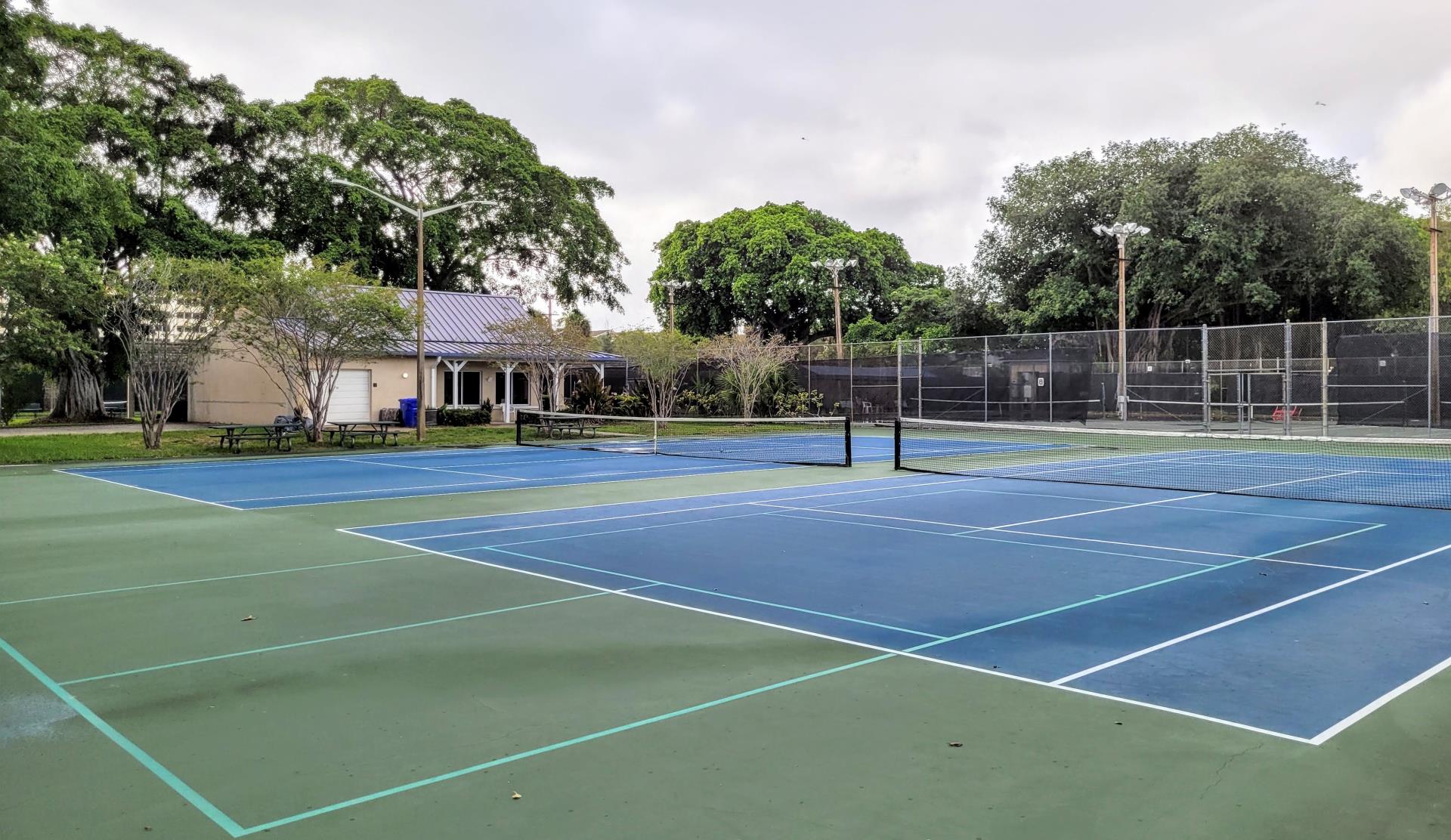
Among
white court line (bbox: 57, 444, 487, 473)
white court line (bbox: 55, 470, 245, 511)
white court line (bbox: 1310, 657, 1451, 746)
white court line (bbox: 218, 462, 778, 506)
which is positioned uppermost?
white court line (bbox: 57, 444, 487, 473)

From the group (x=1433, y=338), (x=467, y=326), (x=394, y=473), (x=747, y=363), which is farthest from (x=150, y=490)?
(x=1433, y=338)

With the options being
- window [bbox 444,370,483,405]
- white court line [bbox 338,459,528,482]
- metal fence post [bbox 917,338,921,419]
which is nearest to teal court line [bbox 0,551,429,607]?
white court line [bbox 338,459,528,482]

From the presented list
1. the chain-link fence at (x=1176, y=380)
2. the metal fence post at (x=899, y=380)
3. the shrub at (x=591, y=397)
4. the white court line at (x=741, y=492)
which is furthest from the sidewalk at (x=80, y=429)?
the metal fence post at (x=899, y=380)

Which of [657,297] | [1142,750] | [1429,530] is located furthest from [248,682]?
[657,297]

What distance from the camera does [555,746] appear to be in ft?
15.2

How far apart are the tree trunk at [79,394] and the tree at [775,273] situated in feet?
104

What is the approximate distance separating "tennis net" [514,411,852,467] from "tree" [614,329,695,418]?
142 centimetres

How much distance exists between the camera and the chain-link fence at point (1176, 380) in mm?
27938

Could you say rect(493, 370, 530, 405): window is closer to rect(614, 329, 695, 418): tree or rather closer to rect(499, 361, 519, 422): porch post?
rect(499, 361, 519, 422): porch post

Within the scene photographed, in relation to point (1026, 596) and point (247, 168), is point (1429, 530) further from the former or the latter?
point (247, 168)

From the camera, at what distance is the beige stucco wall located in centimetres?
3541

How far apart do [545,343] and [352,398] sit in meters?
7.40

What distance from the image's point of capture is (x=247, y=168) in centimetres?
3984

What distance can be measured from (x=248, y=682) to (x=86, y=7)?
39.2 m
